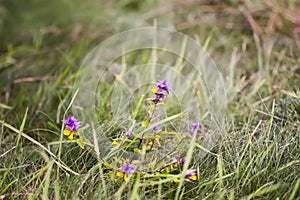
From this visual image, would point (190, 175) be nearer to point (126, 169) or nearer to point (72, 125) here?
point (126, 169)

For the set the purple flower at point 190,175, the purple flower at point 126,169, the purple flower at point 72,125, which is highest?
the purple flower at point 72,125

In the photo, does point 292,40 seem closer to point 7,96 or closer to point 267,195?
point 267,195

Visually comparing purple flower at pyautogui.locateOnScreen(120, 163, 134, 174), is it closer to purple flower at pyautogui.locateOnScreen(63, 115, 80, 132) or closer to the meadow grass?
the meadow grass

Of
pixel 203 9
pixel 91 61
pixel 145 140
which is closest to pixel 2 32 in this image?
pixel 91 61

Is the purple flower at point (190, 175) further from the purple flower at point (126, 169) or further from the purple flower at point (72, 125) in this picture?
the purple flower at point (72, 125)

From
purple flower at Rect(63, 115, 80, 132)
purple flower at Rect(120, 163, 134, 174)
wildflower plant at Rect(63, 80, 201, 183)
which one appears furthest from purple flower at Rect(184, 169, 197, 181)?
purple flower at Rect(63, 115, 80, 132)

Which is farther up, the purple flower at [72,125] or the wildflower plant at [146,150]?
the purple flower at [72,125]

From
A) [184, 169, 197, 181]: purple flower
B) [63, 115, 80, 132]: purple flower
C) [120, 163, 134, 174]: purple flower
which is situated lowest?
[184, 169, 197, 181]: purple flower

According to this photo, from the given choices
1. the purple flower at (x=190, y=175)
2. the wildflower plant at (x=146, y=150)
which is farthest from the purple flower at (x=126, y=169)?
the purple flower at (x=190, y=175)

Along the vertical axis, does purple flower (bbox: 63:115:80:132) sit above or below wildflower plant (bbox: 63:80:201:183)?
above
